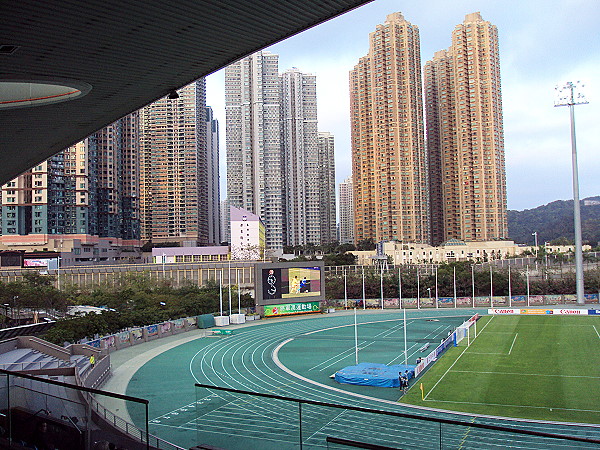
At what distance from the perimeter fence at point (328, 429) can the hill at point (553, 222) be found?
5866 inches

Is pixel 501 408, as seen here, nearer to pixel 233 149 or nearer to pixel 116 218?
pixel 116 218

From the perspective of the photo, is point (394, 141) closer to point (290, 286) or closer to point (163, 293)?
point (290, 286)

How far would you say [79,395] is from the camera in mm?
6102

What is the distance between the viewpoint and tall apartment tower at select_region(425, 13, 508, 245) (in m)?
108

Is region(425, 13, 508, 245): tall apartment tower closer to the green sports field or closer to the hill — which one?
the hill

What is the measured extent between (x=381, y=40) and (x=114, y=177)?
182ft

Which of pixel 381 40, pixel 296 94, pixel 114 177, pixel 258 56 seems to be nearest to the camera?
pixel 114 177

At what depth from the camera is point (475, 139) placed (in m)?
108

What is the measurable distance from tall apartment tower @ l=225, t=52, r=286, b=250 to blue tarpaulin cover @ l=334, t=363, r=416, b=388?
95689mm

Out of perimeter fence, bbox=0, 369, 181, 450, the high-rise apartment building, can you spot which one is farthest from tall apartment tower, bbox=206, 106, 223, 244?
perimeter fence, bbox=0, 369, 181, 450

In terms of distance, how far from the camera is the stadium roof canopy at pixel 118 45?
7.20 m

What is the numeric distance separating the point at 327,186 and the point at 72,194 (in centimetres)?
8140

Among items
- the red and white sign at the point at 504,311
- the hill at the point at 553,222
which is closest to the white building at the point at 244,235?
the red and white sign at the point at 504,311

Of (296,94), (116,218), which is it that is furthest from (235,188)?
(116,218)
